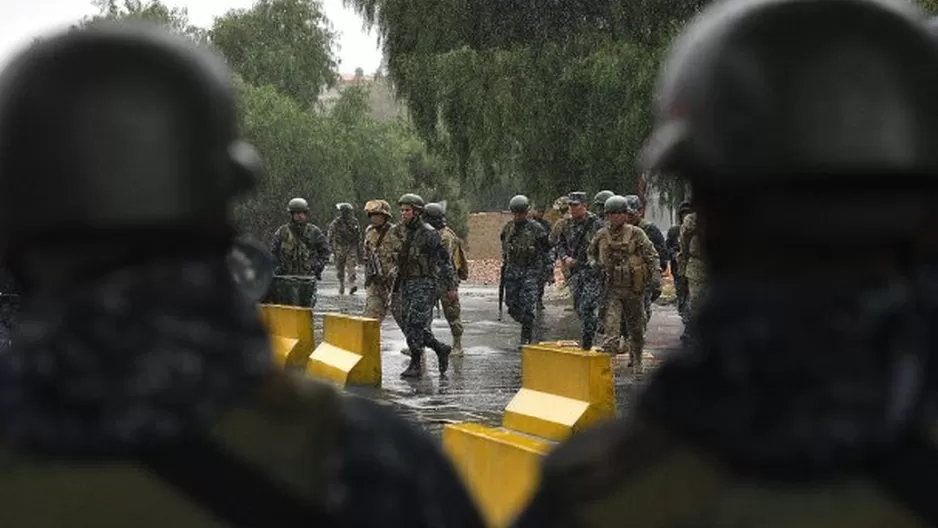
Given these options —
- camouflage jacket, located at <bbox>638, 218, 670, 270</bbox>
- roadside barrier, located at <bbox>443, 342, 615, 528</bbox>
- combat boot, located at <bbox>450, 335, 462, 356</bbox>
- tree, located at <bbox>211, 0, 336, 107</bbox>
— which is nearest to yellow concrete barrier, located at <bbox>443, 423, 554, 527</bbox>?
roadside barrier, located at <bbox>443, 342, 615, 528</bbox>

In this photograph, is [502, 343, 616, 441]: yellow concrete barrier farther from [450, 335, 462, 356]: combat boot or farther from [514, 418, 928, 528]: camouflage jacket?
[450, 335, 462, 356]: combat boot

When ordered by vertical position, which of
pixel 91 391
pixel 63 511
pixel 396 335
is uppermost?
pixel 91 391

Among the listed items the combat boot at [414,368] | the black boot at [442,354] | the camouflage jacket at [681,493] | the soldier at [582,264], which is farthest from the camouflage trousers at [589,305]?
A: the camouflage jacket at [681,493]

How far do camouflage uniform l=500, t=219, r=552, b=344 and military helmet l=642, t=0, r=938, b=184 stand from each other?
1645cm

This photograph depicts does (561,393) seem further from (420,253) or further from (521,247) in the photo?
(521,247)

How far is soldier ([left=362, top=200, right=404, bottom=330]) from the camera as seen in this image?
1512cm

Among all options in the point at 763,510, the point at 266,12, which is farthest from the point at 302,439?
the point at 266,12

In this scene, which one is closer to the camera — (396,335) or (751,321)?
(751,321)

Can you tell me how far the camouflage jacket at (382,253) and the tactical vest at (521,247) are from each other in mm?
2779

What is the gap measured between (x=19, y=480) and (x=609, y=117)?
2346 cm

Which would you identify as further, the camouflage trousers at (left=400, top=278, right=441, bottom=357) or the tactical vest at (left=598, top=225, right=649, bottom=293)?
the tactical vest at (left=598, top=225, right=649, bottom=293)

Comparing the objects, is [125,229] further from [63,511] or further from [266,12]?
[266,12]

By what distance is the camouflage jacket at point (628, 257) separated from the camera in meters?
15.0

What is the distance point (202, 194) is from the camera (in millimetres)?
1820
